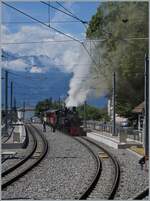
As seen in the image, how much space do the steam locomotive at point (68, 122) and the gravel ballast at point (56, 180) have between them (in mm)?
26199

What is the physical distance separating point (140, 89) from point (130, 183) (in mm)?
35182

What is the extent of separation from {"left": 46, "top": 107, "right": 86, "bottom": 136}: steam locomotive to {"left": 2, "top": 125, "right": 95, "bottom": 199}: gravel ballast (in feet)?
86.0

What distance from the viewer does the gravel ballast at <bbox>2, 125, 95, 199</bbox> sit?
586 inches

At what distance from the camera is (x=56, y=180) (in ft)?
59.2

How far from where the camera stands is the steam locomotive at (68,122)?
53.2 meters

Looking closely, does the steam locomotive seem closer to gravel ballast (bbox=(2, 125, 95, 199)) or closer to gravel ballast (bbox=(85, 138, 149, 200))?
gravel ballast (bbox=(85, 138, 149, 200))

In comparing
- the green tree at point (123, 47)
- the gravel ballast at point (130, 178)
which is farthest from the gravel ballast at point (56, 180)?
the green tree at point (123, 47)

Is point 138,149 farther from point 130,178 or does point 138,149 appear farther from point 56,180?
point 56,180

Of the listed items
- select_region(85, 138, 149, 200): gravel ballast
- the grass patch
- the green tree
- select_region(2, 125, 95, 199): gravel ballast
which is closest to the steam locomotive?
the green tree

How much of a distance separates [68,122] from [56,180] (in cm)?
3660

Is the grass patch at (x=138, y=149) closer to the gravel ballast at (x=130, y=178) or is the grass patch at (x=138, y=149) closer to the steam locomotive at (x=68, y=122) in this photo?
the gravel ballast at (x=130, y=178)

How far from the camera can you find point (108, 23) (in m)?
52.2

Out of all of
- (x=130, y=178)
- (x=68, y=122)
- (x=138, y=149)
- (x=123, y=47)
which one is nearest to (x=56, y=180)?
(x=130, y=178)

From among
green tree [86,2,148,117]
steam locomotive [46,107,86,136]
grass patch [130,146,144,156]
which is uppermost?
green tree [86,2,148,117]
